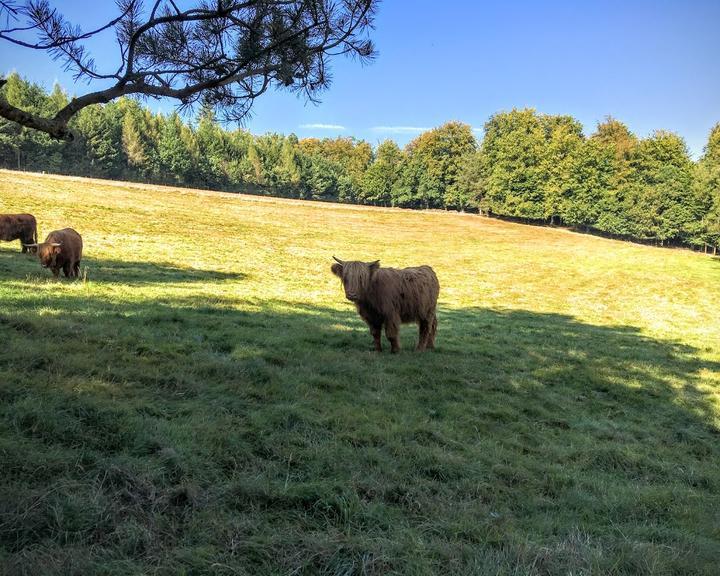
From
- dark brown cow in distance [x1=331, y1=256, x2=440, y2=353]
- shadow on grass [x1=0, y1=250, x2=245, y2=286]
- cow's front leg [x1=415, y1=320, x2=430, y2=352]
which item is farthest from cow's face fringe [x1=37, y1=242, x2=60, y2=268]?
cow's front leg [x1=415, y1=320, x2=430, y2=352]

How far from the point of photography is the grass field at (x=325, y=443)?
3209mm

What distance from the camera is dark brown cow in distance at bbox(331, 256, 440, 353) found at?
9836 millimetres

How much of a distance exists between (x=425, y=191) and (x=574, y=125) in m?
24.2

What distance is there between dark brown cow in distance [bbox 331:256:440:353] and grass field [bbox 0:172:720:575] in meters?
0.59

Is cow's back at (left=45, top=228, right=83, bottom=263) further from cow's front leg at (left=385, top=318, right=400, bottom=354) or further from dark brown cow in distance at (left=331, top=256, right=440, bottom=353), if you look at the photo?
cow's front leg at (left=385, top=318, right=400, bottom=354)

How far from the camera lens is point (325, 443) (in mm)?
5047

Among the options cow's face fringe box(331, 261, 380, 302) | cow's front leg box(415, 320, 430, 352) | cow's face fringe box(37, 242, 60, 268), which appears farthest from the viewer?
cow's face fringe box(37, 242, 60, 268)

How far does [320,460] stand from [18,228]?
21181 millimetres

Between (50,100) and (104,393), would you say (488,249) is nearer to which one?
(104,393)

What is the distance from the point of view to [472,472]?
15.9 ft

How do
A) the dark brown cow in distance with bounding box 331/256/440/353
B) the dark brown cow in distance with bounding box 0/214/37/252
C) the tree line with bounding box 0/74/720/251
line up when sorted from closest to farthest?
the dark brown cow in distance with bounding box 331/256/440/353
the dark brown cow in distance with bounding box 0/214/37/252
the tree line with bounding box 0/74/720/251

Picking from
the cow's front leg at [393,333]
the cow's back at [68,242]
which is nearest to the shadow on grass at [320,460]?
the cow's front leg at [393,333]

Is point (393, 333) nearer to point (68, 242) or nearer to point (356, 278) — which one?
Result: point (356, 278)

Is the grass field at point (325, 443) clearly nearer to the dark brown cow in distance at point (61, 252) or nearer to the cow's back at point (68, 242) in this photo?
the dark brown cow in distance at point (61, 252)
